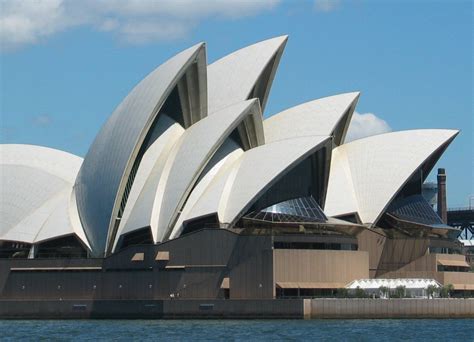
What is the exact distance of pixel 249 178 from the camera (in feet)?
278

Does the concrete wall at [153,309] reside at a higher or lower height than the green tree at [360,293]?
lower

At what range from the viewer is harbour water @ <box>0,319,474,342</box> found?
63750 millimetres

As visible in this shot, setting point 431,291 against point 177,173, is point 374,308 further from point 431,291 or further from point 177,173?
point 177,173

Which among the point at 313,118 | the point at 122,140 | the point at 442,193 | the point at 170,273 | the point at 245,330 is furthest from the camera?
the point at 442,193

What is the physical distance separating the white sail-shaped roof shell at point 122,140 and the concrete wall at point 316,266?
13.0 metres

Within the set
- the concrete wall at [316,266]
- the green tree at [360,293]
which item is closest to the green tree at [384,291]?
the green tree at [360,293]

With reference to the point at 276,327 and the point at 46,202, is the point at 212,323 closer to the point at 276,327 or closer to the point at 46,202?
the point at 276,327

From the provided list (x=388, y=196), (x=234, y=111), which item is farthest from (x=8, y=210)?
(x=388, y=196)

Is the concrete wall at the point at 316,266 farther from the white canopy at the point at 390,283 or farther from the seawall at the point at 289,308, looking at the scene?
the seawall at the point at 289,308

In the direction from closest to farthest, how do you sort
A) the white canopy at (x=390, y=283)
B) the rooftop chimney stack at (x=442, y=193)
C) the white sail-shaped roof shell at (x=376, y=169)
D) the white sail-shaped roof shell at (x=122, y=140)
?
the white canopy at (x=390, y=283), the white sail-shaped roof shell at (x=122, y=140), the white sail-shaped roof shell at (x=376, y=169), the rooftop chimney stack at (x=442, y=193)

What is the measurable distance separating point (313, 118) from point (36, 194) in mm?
22601

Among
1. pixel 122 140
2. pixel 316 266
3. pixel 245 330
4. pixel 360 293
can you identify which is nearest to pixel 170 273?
pixel 316 266

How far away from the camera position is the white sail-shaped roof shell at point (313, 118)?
9375cm

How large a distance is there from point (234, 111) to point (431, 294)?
19.1 metres
